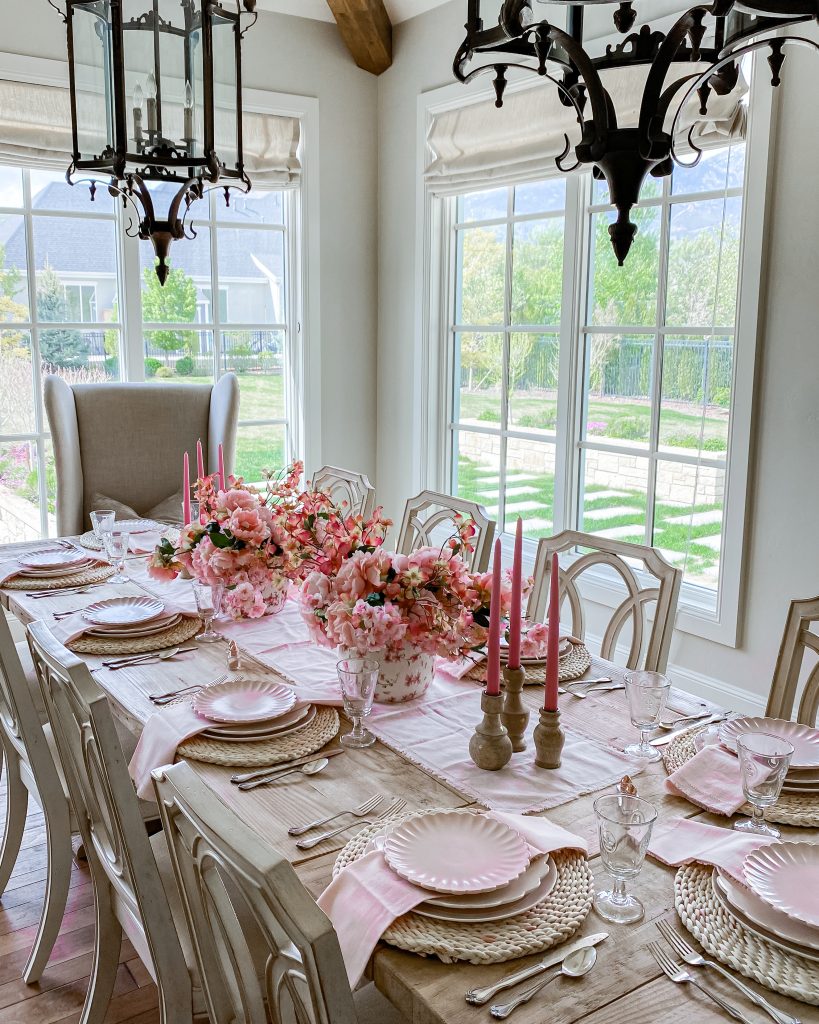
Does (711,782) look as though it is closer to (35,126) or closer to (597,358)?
(597,358)

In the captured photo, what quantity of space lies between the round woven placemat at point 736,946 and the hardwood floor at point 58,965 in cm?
126

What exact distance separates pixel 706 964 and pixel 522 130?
3.26 meters

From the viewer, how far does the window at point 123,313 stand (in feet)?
12.5

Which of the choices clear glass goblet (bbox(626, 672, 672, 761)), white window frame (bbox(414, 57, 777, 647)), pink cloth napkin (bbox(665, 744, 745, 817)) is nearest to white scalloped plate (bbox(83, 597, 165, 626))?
clear glass goblet (bbox(626, 672, 672, 761))

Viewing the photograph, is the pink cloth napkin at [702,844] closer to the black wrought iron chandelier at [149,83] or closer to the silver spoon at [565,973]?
the silver spoon at [565,973]

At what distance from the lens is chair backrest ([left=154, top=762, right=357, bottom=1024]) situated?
2.47ft

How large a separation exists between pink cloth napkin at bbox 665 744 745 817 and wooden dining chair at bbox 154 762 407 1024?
62 centimetres

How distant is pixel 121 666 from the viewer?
6.23 ft

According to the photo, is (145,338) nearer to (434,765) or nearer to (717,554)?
(717,554)

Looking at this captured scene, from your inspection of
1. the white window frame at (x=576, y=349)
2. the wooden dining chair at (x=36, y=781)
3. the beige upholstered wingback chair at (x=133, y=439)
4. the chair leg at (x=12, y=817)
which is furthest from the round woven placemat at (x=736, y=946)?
the beige upholstered wingback chair at (x=133, y=439)

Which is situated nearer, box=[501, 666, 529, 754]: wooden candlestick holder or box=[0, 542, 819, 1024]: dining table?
box=[0, 542, 819, 1024]: dining table

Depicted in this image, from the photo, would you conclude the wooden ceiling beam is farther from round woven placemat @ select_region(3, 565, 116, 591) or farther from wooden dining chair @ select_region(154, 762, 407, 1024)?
wooden dining chair @ select_region(154, 762, 407, 1024)

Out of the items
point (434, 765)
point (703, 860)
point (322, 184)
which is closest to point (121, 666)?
point (434, 765)

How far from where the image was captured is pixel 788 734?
1514 millimetres
